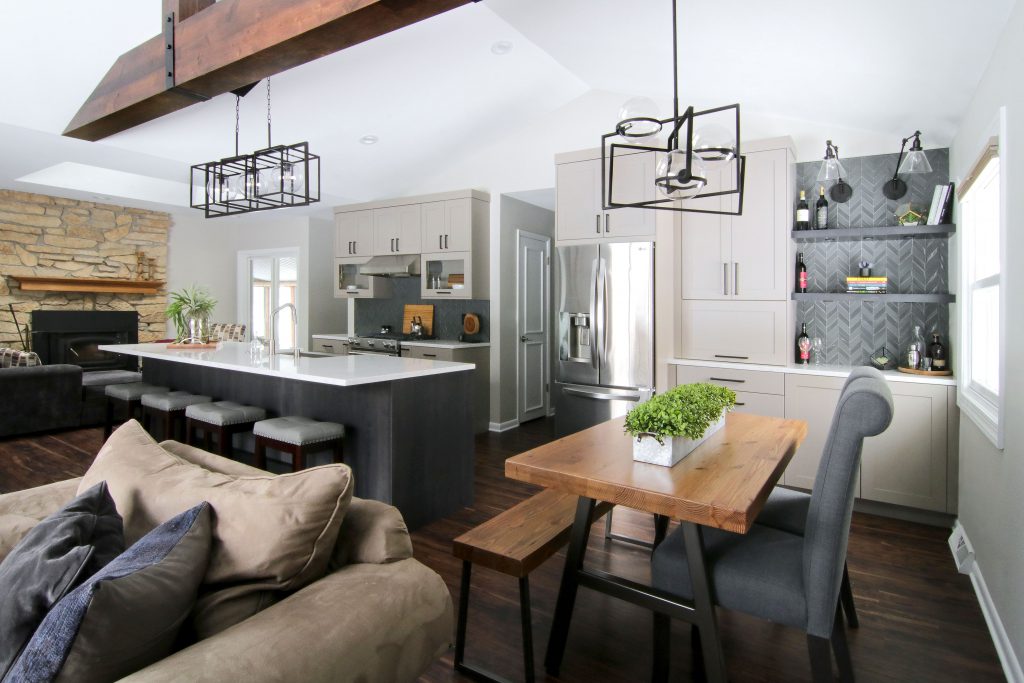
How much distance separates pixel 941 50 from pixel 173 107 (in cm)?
425

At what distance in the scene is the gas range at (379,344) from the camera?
6.05 m

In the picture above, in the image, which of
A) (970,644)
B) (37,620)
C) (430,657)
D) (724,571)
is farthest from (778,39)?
(37,620)

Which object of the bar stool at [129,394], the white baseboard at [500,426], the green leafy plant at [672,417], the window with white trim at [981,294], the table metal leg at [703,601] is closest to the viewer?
the table metal leg at [703,601]

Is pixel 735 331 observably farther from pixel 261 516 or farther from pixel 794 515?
pixel 261 516

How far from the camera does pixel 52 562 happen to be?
3.62ft

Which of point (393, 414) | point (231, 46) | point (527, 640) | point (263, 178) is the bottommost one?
point (527, 640)

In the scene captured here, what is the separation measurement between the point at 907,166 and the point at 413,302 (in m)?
4.92

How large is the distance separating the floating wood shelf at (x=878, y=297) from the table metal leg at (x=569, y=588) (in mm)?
2742

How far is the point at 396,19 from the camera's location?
2605 mm

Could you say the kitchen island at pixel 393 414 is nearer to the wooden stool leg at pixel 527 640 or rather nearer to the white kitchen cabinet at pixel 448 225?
the wooden stool leg at pixel 527 640

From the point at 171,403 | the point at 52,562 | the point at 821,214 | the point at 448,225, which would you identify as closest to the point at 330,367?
the point at 171,403

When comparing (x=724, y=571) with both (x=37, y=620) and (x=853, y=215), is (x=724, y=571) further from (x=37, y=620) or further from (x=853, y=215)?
(x=853, y=215)

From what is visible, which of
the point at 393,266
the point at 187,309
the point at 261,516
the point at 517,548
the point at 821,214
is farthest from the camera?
the point at 393,266

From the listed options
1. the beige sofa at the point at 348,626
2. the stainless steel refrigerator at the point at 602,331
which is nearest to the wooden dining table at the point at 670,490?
the beige sofa at the point at 348,626
